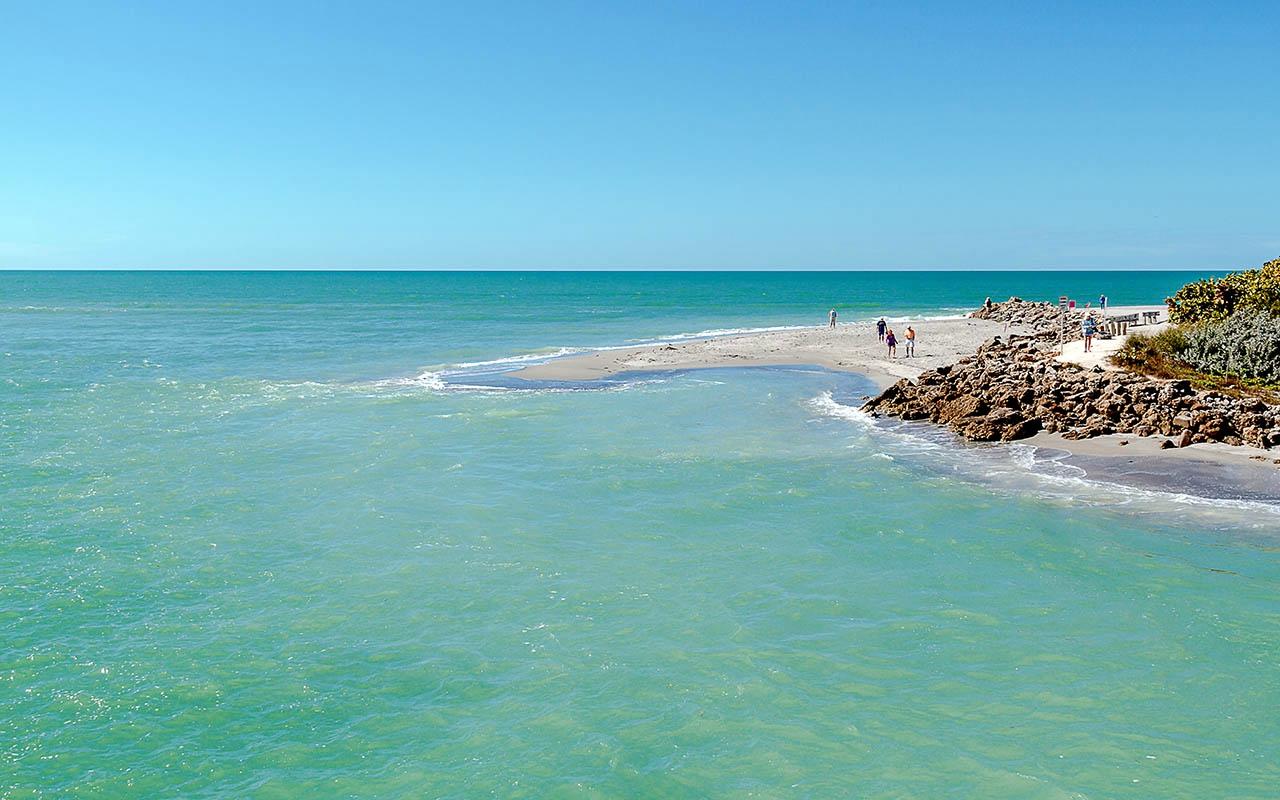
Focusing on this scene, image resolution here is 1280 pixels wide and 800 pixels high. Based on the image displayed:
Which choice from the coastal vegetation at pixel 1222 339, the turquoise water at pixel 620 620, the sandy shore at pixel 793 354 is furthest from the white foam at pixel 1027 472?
the sandy shore at pixel 793 354

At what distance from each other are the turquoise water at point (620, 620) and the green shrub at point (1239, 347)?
1000 centimetres

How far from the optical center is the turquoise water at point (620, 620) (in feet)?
34.2

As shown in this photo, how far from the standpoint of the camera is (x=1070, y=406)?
27328 millimetres

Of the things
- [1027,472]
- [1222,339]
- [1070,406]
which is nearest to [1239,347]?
[1222,339]

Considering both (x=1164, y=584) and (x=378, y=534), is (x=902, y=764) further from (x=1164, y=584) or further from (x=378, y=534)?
(x=378, y=534)

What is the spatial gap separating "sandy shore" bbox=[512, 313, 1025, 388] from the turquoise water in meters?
15.5

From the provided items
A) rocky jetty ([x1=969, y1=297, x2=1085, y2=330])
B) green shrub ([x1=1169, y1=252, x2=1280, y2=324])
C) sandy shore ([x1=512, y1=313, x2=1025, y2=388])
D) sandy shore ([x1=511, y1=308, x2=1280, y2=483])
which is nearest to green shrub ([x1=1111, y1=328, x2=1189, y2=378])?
green shrub ([x1=1169, y1=252, x2=1280, y2=324])

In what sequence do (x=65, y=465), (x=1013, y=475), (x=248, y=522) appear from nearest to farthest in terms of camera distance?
(x=248, y=522) → (x=1013, y=475) → (x=65, y=465)

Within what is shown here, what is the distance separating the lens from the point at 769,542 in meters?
17.7

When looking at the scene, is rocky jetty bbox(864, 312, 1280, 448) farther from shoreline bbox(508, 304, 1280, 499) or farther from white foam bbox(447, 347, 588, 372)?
white foam bbox(447, 347, 588, 372)

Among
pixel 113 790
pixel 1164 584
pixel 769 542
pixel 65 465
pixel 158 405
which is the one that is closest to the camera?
pixel 113 790

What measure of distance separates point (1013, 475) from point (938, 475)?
1768 millimetres

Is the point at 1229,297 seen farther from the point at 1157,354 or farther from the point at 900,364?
the point at 900,364

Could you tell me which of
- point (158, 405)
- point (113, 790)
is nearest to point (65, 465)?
point (158, 405)
